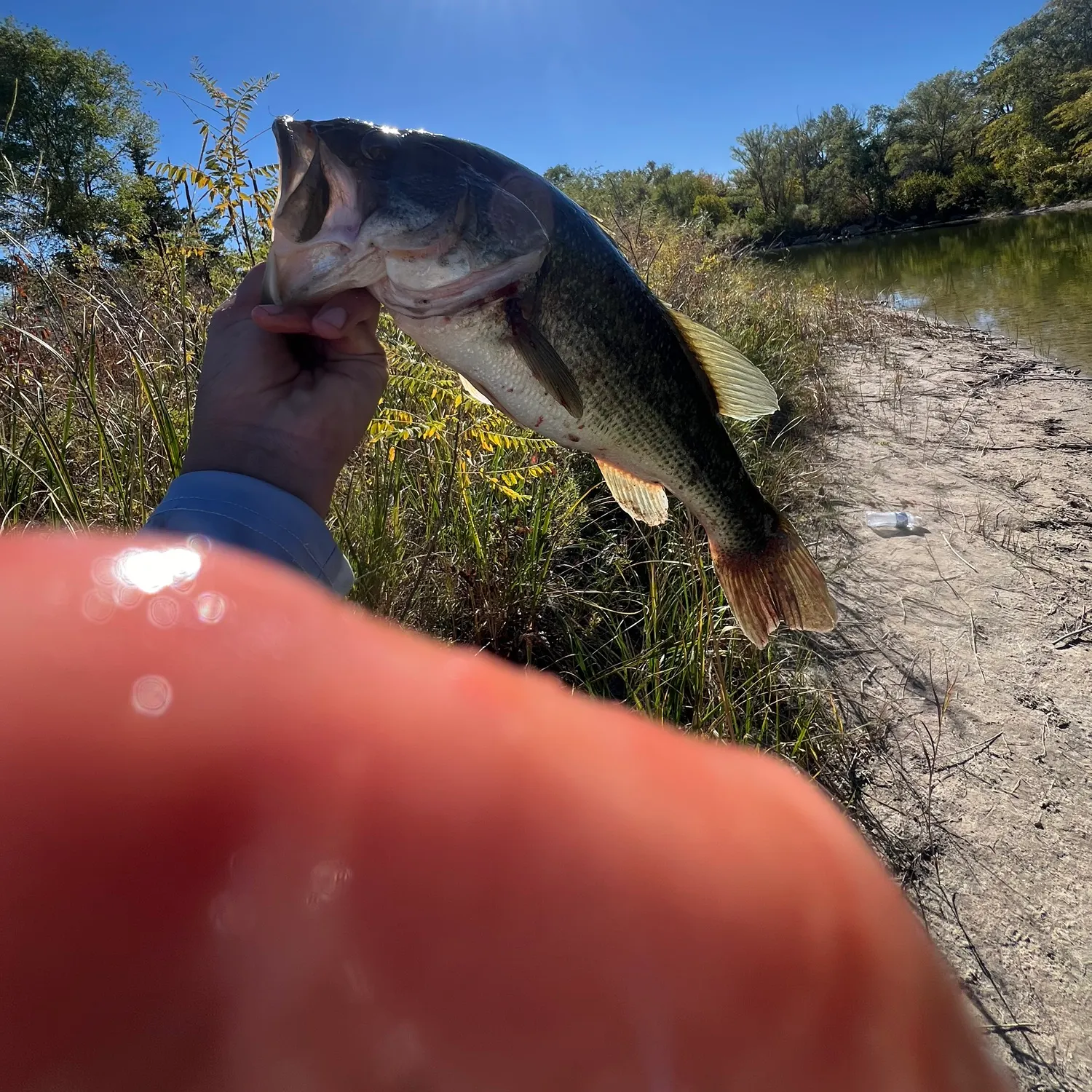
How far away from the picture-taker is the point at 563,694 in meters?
0.66

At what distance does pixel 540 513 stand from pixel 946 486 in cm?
432

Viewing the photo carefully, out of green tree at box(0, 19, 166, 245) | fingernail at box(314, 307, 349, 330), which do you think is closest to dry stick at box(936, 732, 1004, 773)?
fingernail at box(314, 307, 349, 330)

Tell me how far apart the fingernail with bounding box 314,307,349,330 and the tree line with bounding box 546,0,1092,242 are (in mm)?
45040

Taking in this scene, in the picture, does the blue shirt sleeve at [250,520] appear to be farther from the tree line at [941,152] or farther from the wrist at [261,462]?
the tree line at [941,152]

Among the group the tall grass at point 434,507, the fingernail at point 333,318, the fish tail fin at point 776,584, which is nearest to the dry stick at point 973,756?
the tall grass at point 434,507

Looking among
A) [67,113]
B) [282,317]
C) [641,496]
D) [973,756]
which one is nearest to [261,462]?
[282,317]

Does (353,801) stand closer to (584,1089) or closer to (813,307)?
(584,1089)

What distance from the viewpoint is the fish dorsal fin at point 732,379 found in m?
2.16

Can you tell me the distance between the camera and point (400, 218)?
1636mm

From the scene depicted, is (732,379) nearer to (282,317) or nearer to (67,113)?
(282,317)

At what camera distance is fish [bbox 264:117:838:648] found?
1.60 metres

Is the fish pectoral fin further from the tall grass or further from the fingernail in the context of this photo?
the tall grass

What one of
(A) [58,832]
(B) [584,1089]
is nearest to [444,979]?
(B) [584,1089]

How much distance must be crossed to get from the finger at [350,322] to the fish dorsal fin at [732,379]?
0.95m
